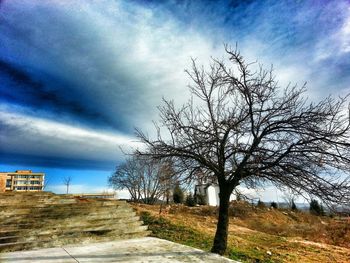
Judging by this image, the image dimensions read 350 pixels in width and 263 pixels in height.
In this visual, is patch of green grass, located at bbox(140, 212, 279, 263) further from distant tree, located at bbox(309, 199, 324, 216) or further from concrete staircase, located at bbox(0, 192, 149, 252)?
distant tree, located at bbox(309, 199, 324, 216)

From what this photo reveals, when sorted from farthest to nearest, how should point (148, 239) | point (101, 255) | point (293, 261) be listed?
point (293, 261), point (148, 239), point (101, 255)

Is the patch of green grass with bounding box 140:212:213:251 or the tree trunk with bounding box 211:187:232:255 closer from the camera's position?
the tree trunk with bounding box 211:187:232:255

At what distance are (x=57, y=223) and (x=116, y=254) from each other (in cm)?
263

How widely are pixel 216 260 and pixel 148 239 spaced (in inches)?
98.1

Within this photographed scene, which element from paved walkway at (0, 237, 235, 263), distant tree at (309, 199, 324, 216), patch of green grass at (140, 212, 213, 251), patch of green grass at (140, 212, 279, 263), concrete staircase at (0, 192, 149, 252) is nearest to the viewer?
paved walkway at (0, 237, 235, 263)

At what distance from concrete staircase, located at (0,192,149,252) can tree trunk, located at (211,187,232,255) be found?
253 cm

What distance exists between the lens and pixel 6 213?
289 inches

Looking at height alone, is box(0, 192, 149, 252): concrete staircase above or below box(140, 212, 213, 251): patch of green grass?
above

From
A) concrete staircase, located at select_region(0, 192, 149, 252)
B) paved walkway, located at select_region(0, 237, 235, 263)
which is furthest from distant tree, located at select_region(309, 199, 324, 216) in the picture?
concrete staircase, located at select_region(0, 192, 149, 252)

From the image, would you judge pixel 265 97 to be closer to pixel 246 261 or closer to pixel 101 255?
pixel 246 261

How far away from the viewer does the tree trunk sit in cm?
690

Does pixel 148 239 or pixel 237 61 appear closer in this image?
pixel 237 61

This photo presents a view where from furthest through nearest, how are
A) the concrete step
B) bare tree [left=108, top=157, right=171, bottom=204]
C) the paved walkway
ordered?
bare tree [left=108, top=157, right=171, bottom=204], the concrete step, the paved walkway

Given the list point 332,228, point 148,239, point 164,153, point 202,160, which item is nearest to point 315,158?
point 202,160
